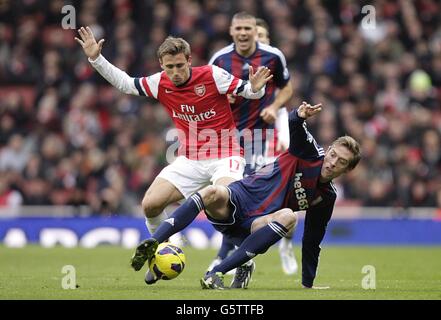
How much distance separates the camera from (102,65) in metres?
9.58

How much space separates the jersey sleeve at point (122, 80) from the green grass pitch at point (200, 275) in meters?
1.92

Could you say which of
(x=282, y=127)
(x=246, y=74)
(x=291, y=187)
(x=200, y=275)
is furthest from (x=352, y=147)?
(x=282, y=127)

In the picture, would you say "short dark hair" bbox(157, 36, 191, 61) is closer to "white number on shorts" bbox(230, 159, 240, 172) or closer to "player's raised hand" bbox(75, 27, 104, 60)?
"player's raised hand" bbox(75, 27, 104, 60)

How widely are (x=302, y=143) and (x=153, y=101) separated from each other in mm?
Result: 11934

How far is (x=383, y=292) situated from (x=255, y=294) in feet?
3.98

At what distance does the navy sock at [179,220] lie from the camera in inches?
323

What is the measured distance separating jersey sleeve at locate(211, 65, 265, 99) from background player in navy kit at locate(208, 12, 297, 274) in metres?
1.28

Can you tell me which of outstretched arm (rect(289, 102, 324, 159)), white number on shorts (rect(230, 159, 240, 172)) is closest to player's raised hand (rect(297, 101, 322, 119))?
outstretched arm (rect(289, 102, 324, 159))

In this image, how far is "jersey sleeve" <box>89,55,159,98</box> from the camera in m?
9.59

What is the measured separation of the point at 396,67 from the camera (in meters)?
20.9

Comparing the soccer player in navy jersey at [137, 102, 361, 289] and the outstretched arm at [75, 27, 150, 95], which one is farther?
the outstretched arm at [75, 27, 150, 95]

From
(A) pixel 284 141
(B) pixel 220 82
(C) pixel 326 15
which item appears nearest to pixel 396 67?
(C) pixel 326 15

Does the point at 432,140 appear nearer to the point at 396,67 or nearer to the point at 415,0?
the point at 396,67

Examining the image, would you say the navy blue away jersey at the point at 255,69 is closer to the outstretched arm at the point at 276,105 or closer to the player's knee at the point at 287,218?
the outstretched arm at the point at 276,105
